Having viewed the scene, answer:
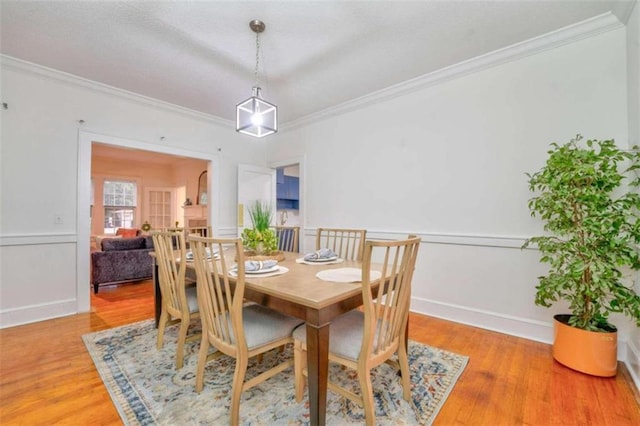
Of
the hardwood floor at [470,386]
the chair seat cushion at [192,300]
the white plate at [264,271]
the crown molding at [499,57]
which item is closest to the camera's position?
the hardwood floor at [470,386]

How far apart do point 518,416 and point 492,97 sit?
101 inches

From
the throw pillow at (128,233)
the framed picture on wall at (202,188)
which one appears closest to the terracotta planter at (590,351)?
the framed picture on wall at (202,188)

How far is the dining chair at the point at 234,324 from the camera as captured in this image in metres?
1.41

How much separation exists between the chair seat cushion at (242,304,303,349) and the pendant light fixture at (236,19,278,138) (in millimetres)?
1490

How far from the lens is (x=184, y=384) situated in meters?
1.78

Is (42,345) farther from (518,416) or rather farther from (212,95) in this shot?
(518,416)

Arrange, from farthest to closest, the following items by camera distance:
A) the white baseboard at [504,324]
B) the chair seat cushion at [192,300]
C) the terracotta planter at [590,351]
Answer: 1. the chair seat cushion at [192,300]
2. the white baseboard at [504,324]
3. the terracotta planter at [590,351]

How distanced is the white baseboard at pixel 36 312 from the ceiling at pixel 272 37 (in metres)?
2.48

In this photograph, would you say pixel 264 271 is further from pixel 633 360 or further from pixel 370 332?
pixel 633 360

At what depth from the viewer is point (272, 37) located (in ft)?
7.73

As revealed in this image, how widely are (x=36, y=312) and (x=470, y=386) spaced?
4042 mm

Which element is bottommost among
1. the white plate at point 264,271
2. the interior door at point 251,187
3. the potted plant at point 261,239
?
the white plate at point 264,271

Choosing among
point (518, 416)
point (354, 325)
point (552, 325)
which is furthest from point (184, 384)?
point (552, 325)

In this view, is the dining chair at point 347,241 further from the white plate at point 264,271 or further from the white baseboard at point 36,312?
the white baseboard at point 36,312
